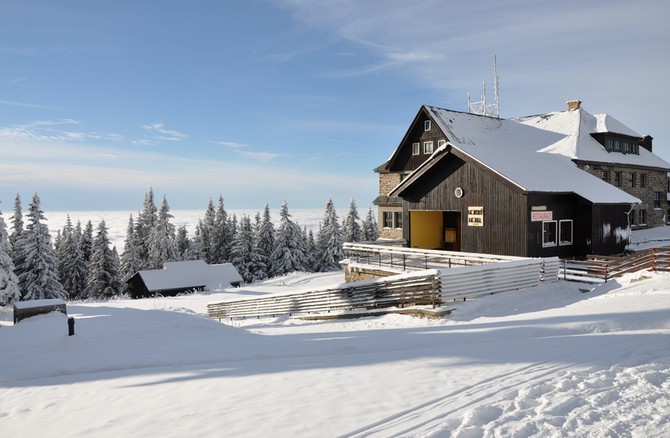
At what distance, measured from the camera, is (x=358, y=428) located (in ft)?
17.9

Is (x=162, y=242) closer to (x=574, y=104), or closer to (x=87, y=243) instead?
(x=87, y=243)

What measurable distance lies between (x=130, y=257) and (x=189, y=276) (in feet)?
73.3

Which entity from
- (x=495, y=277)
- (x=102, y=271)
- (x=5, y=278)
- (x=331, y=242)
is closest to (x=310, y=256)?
(x=331, y=242)

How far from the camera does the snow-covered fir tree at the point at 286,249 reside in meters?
63.2

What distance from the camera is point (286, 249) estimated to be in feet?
208

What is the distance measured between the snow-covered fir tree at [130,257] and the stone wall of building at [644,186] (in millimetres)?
57586

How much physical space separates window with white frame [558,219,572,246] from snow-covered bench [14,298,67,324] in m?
21.8

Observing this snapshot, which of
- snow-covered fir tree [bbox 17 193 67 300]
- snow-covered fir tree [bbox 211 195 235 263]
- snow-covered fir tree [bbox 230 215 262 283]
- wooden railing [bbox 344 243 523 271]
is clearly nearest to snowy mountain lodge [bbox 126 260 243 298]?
snow-covered fir tree [bbox 17 193 67 300]

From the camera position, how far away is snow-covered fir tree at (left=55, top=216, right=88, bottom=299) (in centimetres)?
6369

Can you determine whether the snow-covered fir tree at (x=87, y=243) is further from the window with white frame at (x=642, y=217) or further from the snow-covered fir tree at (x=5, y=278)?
the window with white frame at (x=642, y=217)

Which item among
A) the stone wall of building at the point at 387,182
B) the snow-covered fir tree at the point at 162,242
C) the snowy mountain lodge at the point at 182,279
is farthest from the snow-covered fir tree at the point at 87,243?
the stone wall of building at the point at 387,182

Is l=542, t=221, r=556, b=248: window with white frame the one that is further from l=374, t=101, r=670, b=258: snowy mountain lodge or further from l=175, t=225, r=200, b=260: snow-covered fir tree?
l=175, t=225, r=200, b=260: snow-covered fir tree

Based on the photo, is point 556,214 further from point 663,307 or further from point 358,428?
point 358,428

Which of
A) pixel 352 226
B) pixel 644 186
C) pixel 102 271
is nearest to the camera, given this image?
pixel 644 186
